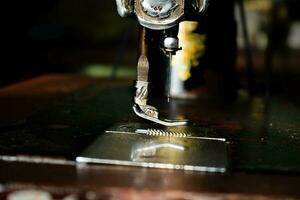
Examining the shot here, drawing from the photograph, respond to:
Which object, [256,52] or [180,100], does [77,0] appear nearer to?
[256,52]

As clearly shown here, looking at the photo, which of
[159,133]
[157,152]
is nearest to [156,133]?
[159,133]

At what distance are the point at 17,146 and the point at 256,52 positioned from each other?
1.69 meters

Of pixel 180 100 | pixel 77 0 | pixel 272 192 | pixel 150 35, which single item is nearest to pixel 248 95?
pixel 180 100

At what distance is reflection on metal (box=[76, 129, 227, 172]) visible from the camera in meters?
0.69

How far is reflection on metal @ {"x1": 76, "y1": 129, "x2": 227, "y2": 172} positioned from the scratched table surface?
0.01m

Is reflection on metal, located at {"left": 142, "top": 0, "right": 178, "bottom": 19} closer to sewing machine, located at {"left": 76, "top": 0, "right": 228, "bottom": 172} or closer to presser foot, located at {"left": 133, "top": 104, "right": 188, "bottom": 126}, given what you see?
sewing machine, located at {"left": 76, "top": 0, "right": 228, "bottom": 172}

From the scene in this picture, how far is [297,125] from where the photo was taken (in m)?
0.98

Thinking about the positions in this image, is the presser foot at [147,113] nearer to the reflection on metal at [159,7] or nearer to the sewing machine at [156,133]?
the sewing machine at [156,133]

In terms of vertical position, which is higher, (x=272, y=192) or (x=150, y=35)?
(x=150, y=35)

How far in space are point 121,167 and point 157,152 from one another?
8 centimetres

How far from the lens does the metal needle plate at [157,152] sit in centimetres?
69

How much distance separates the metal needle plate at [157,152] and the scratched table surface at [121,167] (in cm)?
1

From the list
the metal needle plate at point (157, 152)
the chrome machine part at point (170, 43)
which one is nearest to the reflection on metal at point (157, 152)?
the metal needle plate at point (157, 152)

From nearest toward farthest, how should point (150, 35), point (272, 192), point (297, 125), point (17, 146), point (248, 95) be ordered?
1. point (272, 192)
2. point (17, 146)
3. point (150, 35)
4. point (297, 125)
5. point (248, 95)
